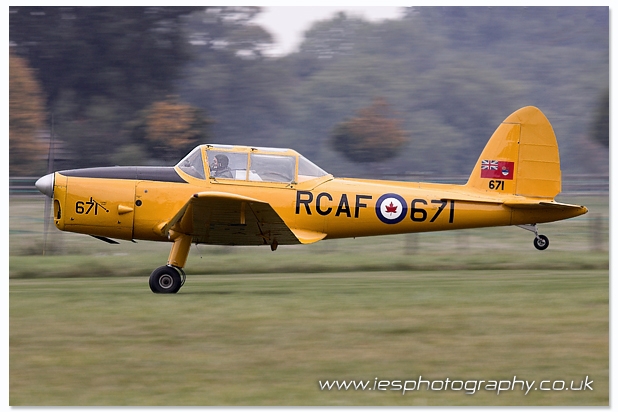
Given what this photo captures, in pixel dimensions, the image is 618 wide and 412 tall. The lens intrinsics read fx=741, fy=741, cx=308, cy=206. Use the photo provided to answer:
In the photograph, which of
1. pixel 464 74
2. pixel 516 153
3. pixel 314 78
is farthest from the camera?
pixel 464 74

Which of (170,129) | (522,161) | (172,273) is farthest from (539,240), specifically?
(170,129)

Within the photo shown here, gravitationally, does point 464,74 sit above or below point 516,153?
above

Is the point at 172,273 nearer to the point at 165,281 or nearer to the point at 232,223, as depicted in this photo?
the point at 165,281

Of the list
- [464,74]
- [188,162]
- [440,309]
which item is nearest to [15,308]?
[188,162]

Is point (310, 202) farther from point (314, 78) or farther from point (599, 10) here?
point (599, 10)

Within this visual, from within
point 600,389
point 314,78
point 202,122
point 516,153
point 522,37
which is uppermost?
point 522,37

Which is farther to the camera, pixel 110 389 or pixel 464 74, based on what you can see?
pixel 464 74

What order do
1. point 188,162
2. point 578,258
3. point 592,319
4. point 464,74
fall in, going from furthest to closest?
point 464,74, point 578,258, point 188,162, point 592,319

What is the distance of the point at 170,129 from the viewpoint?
59.6 ft

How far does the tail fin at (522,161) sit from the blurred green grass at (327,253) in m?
2.35

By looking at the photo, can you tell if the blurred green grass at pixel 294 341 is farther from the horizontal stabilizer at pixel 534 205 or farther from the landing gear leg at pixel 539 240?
the horizontal stabilizer at pixel 534 205

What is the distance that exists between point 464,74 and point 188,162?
1876 centimetres

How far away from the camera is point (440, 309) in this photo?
7953 millimetres

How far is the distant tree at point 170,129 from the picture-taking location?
1725 centimetres
